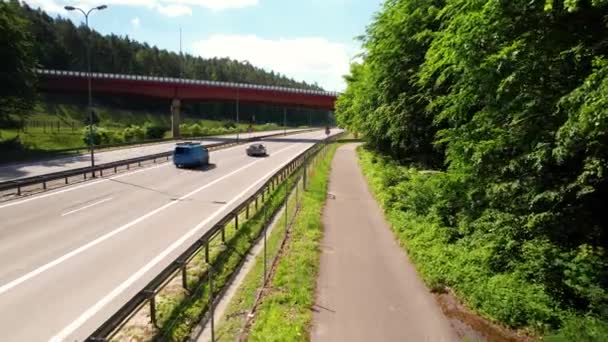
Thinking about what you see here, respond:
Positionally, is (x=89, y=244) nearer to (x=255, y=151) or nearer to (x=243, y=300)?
(x=243, y=300)

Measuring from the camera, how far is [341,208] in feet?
62.3

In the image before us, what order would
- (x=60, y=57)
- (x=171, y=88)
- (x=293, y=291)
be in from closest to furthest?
(x=293, y=291) → (x=171, y=88) → (x=60, y=57)

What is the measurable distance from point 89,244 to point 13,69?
123 feet

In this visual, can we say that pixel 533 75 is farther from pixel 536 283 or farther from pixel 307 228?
pixel 307 228

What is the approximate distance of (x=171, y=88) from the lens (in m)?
71.0

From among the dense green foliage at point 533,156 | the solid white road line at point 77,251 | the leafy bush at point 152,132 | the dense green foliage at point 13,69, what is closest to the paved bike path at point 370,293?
the dense green foliage at point 533,156

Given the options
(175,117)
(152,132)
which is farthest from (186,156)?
(175,117)

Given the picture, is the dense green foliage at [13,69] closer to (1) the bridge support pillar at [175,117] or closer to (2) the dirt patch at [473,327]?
(1) the bridge support pillar at [175,117]

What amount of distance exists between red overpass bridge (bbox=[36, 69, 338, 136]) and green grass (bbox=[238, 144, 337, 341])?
2394 inches

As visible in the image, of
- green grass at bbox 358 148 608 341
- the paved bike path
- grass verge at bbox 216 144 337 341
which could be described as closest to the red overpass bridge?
the paved bike path

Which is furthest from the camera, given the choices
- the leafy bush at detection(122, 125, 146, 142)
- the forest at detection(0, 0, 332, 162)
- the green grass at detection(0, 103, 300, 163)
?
the leafy bush at detection(122, 125, 146, 142)

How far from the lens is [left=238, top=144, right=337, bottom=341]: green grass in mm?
7773

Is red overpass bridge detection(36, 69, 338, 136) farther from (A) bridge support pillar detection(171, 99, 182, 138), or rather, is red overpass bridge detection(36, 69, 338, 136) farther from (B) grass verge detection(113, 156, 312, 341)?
(B) grass verge detection(113, 156, 312, 341)

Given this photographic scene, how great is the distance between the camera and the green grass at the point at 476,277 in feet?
24.5
